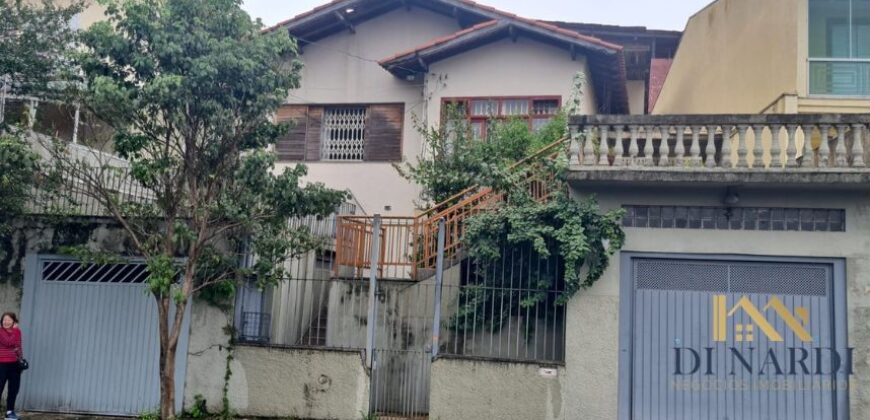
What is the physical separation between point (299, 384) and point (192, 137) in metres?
3.33

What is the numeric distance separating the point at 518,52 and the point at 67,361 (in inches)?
364

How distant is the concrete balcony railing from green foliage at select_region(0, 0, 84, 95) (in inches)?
280

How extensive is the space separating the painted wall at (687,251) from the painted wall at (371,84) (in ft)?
20.1

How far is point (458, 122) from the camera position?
13414 millimetres

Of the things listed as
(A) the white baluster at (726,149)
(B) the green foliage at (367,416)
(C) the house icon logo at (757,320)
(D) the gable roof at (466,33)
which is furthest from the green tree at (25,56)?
(C) the house icon logo at (757,320)

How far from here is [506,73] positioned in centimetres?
1449

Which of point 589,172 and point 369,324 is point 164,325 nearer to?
point 369,324

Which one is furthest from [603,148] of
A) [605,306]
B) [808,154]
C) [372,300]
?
[372,300]

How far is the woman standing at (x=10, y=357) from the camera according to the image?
379 inches

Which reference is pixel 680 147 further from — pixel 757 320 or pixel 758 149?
pixel 757 320

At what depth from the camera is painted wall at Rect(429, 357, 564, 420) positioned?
9.16m

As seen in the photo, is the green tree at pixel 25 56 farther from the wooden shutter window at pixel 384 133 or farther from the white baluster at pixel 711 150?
the white baluster at pixel 711 150

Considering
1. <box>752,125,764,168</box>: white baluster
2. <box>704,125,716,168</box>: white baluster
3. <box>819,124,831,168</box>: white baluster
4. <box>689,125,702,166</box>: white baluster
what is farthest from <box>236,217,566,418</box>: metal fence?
<box>819,124,831,168</box>: white baluster

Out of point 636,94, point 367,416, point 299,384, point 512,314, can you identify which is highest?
point 636,94
